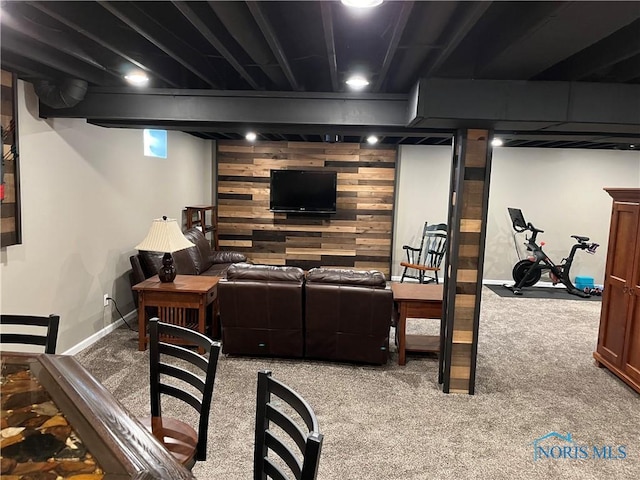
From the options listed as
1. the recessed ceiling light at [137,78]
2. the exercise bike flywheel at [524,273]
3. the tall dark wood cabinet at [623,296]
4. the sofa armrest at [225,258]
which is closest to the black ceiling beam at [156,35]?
the recessed ceiling light at [137,78]

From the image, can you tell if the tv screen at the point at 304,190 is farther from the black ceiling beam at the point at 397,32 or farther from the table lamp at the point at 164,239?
the black ceiling beam at the point at 397,32

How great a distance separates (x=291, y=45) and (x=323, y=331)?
2.27 metres

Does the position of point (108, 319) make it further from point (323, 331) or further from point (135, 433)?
point (135, 433)

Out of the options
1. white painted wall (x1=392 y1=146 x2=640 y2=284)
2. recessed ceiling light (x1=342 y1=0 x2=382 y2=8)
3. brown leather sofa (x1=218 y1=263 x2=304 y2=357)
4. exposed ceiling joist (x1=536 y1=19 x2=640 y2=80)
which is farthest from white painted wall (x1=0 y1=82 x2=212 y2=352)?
white painted wall (x1=392 y1=146 x2=640 y2=284)

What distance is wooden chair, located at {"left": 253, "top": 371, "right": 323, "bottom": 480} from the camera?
46.1 inches

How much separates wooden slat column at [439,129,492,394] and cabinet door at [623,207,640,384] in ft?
4.45

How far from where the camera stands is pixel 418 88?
9.36 feet

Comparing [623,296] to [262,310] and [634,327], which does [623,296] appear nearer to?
[634,327]

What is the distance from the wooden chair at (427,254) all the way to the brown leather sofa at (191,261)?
8.99ft

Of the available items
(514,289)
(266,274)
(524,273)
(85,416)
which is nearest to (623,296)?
(266,274)

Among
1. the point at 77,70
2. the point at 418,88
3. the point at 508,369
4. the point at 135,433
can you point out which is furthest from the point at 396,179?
the point at 135,433

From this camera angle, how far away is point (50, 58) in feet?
9.07

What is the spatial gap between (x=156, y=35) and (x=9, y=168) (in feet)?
5.14

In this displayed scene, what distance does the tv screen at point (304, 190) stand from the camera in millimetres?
7422
